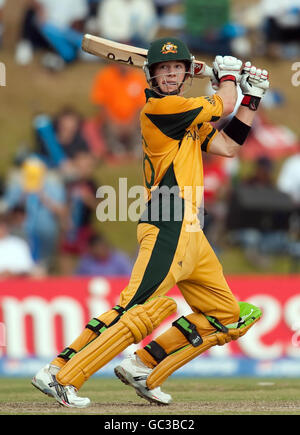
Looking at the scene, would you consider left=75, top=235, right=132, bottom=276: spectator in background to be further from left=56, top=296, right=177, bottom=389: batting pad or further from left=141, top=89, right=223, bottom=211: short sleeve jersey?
left=56, top=296, right=177, bottom=389: batting pad

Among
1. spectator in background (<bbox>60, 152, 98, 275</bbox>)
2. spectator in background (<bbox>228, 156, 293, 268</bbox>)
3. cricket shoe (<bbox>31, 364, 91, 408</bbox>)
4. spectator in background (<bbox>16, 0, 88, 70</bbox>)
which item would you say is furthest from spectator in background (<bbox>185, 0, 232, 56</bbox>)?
cricket shoe (<bbox>31, 364, 91, 408</bbox>)

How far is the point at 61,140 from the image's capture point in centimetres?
1212

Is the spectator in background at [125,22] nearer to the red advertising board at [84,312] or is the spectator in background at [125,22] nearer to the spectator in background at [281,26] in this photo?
the spectator in background at [281,26]

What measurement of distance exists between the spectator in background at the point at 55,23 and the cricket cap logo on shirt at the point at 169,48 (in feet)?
28.8

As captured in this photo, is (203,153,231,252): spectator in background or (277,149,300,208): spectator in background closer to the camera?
(277,149,300,208): spectator in background

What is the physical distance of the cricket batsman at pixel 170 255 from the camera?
512cm

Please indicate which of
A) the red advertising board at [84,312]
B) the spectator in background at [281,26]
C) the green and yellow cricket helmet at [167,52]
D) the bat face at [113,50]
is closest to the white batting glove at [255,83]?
the green and yellow cricket helmet at [167,52]

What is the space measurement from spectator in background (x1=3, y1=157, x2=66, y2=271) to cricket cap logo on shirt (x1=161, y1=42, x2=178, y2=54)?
5.82 m

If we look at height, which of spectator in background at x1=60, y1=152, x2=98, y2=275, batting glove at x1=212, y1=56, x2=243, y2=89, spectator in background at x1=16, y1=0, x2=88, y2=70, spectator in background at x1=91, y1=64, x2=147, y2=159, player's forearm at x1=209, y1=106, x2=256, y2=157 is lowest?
spectator in background at x1=60, y1=152, x2=98, y2=275

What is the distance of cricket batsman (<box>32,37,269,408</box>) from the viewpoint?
16.8 ft

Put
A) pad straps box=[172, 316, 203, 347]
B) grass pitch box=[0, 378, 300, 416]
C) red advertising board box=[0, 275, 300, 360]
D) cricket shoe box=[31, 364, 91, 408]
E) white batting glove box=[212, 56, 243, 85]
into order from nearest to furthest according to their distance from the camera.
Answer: grass pitch box=[0, 378, 300, 416], cricket shoe box=[31, 364, 91, 408], pad straps box=[172, 316, 203, 347], white batting glove box=[212, 56, 243, 85], red advertising board box=[0, 275, 300, 360]

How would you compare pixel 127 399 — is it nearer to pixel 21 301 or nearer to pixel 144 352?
pixel 144 352

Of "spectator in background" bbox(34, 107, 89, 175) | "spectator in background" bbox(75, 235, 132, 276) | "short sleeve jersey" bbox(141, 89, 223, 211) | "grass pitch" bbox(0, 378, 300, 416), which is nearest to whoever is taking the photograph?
"grass pitch" bbox(0, 378, 300, 416)

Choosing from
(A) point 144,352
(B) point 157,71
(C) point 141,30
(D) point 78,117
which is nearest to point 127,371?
(A) point 144,352
